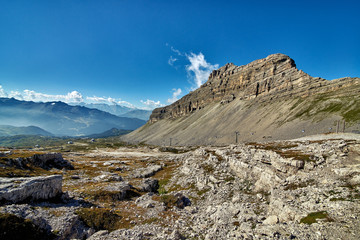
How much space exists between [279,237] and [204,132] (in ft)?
574

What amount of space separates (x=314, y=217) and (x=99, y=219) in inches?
875

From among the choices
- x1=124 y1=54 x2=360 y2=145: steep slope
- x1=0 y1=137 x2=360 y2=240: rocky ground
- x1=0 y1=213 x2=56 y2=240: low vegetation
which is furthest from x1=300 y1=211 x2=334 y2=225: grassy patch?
x1=124 y1=54 x2=360 y2=145: steep slope

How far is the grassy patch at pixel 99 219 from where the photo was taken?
1853cm

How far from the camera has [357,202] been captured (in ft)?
51.1

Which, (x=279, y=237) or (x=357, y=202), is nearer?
(x=279, y=237)

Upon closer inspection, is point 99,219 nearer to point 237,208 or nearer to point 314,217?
point 237,208

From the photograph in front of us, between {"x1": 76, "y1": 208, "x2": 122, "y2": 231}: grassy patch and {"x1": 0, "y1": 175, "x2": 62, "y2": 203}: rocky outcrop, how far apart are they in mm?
6346

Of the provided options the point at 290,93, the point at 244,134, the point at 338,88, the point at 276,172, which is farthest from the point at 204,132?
the point at 276,172

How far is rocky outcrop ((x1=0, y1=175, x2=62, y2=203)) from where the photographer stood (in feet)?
60.2

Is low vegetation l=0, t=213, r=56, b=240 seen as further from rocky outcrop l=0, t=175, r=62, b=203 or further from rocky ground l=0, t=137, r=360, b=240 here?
rocky outcrop l=0, t=175, r=62, b=203

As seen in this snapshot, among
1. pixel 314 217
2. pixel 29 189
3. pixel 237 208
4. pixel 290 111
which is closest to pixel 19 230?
pixel 29 189

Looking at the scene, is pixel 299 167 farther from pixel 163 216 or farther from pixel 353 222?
pixel 163 216

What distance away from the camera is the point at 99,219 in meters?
19.2

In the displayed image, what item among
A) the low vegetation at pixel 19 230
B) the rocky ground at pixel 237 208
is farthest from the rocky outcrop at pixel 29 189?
the low vegetation at pixel 19 230
